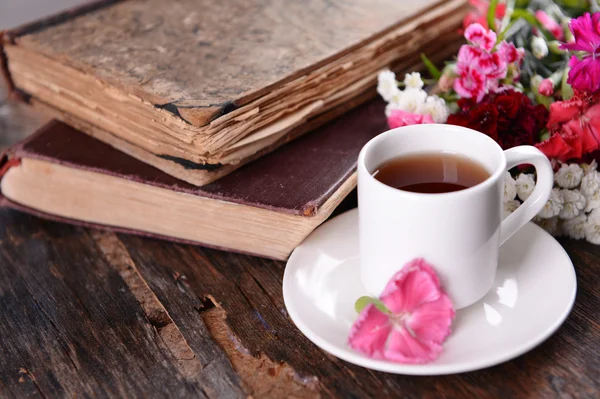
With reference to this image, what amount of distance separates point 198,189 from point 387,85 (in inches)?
15.4

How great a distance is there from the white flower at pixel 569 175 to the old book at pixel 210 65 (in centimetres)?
41

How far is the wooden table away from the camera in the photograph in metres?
0.86

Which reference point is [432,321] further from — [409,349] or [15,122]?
[15,122]

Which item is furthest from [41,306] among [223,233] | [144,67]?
[144,67]

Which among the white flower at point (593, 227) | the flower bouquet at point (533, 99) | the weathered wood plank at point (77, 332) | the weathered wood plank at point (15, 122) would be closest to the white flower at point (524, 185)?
the flower bouquet at point (533, 99)

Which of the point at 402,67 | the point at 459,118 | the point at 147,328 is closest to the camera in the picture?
the point at 147,328

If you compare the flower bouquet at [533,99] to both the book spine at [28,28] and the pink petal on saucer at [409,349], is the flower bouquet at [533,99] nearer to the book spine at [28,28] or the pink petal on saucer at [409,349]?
the pink petal on saucer at [409,349]

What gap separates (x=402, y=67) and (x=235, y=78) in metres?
0.38

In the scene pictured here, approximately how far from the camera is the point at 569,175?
1043mm

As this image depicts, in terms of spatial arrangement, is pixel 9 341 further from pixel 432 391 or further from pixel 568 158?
pixel 568 158

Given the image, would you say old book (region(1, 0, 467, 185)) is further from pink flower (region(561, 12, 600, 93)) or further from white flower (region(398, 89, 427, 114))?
pink flower (region(561, 12, 600, 93))

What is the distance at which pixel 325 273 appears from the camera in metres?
0.99

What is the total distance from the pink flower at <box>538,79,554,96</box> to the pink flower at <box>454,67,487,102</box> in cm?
10

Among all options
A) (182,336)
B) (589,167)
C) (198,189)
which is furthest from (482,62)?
(182,336)
